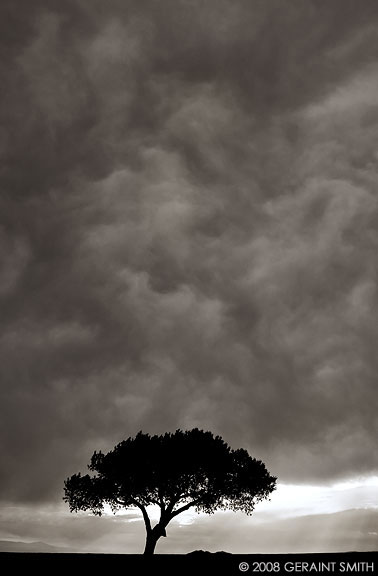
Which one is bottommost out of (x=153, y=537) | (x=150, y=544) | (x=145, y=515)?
(x=150, y=544)

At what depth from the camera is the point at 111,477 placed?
57938mm

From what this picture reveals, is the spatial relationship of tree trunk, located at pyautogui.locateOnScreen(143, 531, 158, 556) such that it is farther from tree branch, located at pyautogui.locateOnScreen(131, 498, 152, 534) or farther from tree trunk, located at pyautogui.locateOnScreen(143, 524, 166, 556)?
tree branch, located at pyautogui.locateOnScreen(131, 498, 152, 534)

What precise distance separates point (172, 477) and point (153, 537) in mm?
6160

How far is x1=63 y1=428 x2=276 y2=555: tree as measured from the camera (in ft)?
184
